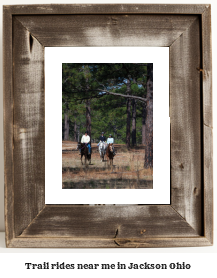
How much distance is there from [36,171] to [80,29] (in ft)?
1.71

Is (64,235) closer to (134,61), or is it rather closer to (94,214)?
(94,214)

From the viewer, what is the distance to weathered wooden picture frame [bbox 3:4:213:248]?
36.1 inches

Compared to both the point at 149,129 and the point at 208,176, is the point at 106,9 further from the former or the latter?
the point at 208,176

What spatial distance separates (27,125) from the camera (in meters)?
0.93

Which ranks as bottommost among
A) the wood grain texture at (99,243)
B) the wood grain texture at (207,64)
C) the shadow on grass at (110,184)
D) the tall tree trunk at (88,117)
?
the wood grain texture at (99,243)

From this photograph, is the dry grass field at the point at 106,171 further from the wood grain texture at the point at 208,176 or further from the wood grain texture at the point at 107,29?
the wood grain texture at the point at 107,29

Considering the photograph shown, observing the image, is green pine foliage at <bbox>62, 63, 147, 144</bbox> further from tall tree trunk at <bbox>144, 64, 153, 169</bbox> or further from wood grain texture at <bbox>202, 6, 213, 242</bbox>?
wood grain texture at <bbox>202, 6, 213, 242</bbox>

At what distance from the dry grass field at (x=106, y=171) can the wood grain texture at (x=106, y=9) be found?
0.46 m

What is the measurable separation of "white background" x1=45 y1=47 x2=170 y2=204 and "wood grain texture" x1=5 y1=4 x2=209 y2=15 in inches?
4.8

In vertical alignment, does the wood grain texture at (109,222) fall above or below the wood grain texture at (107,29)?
below

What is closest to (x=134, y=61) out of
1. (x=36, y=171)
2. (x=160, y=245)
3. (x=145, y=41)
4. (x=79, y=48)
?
(x=145, y=41)

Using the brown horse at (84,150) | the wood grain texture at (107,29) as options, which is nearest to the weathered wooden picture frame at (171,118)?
the wood grain texture at (107,29)

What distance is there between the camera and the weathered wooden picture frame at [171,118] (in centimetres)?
92

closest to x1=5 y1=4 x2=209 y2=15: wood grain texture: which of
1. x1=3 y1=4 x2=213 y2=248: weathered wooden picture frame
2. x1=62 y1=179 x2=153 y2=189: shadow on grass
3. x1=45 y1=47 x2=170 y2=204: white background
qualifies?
x1=3 y1=4 x2=213 y2=248: weathered wooden picture frame
